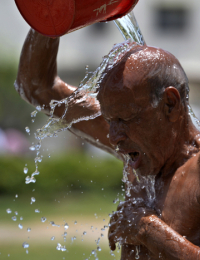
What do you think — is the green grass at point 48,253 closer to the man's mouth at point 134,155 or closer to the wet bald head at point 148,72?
the man's mouth at point 134,155

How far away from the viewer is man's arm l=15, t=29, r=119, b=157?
2367 mm

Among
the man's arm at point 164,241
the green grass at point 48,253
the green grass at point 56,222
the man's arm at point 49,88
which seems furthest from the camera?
the green grass at point 56,222

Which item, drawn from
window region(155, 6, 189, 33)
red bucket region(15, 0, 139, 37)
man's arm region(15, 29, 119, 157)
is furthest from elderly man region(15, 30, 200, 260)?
window region(155, 6, 189, 33)

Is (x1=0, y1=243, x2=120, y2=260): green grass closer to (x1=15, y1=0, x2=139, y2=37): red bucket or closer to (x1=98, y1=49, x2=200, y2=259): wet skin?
(x1=98, y1=49, x2=200, y2=259): wet skin

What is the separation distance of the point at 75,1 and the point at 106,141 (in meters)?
1.03

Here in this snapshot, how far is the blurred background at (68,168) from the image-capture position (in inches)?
272

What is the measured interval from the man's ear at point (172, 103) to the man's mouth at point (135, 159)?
23 centimetres

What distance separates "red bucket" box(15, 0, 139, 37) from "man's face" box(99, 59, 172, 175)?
258mm

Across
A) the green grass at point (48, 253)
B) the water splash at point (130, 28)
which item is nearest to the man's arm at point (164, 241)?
the water splash at point (130, 28)

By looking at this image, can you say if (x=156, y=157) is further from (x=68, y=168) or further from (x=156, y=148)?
(x=68, y=168)

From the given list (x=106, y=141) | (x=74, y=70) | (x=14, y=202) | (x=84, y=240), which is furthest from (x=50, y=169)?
(x=74, y=70)

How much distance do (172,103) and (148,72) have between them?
0.18 metres

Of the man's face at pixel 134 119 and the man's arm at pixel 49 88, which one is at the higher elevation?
the man's arm at pixel 49 88

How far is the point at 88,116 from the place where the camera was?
240 cm
